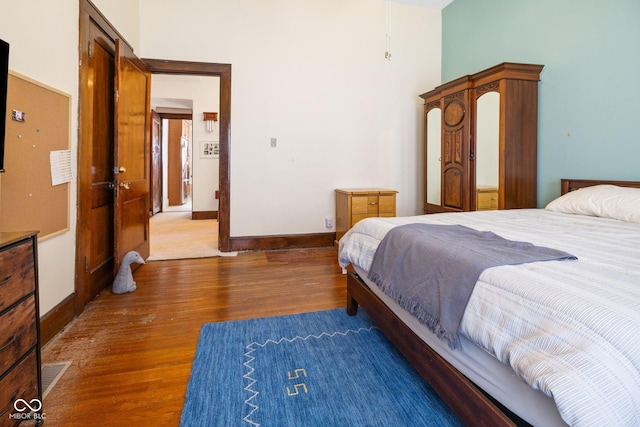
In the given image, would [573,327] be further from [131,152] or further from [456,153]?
[131,152]

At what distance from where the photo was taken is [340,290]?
272 cm

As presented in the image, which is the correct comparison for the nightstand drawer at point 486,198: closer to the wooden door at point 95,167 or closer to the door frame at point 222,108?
the door frame at point 222,108

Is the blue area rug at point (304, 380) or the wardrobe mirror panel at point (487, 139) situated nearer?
the blue area rug at point (304, 380)

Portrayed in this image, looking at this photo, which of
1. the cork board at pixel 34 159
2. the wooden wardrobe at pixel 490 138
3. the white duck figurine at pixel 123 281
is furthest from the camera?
the wooden wardrobe at pixel 490 138

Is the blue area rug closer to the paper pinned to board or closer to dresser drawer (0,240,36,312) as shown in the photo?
dresser drawer (0,240,36,312)

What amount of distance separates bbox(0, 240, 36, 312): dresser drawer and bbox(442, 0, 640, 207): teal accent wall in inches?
141

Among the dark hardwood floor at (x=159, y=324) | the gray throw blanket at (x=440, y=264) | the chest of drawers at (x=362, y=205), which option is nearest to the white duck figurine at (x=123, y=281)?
the dark hardwood floor at (x=159, y=324)

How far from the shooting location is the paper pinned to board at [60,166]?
1.93m

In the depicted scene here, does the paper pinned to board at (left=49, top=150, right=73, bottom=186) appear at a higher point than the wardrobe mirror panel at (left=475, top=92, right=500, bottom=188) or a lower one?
lower

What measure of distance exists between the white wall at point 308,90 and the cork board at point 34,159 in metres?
2.01

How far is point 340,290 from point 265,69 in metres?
2.77

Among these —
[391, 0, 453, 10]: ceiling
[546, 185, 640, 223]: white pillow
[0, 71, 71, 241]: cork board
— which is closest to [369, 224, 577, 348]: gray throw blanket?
[546, 185, 640, 223]: white pillow

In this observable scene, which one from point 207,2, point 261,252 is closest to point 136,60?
point 207,2

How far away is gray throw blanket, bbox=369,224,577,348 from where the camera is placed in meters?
1.10
